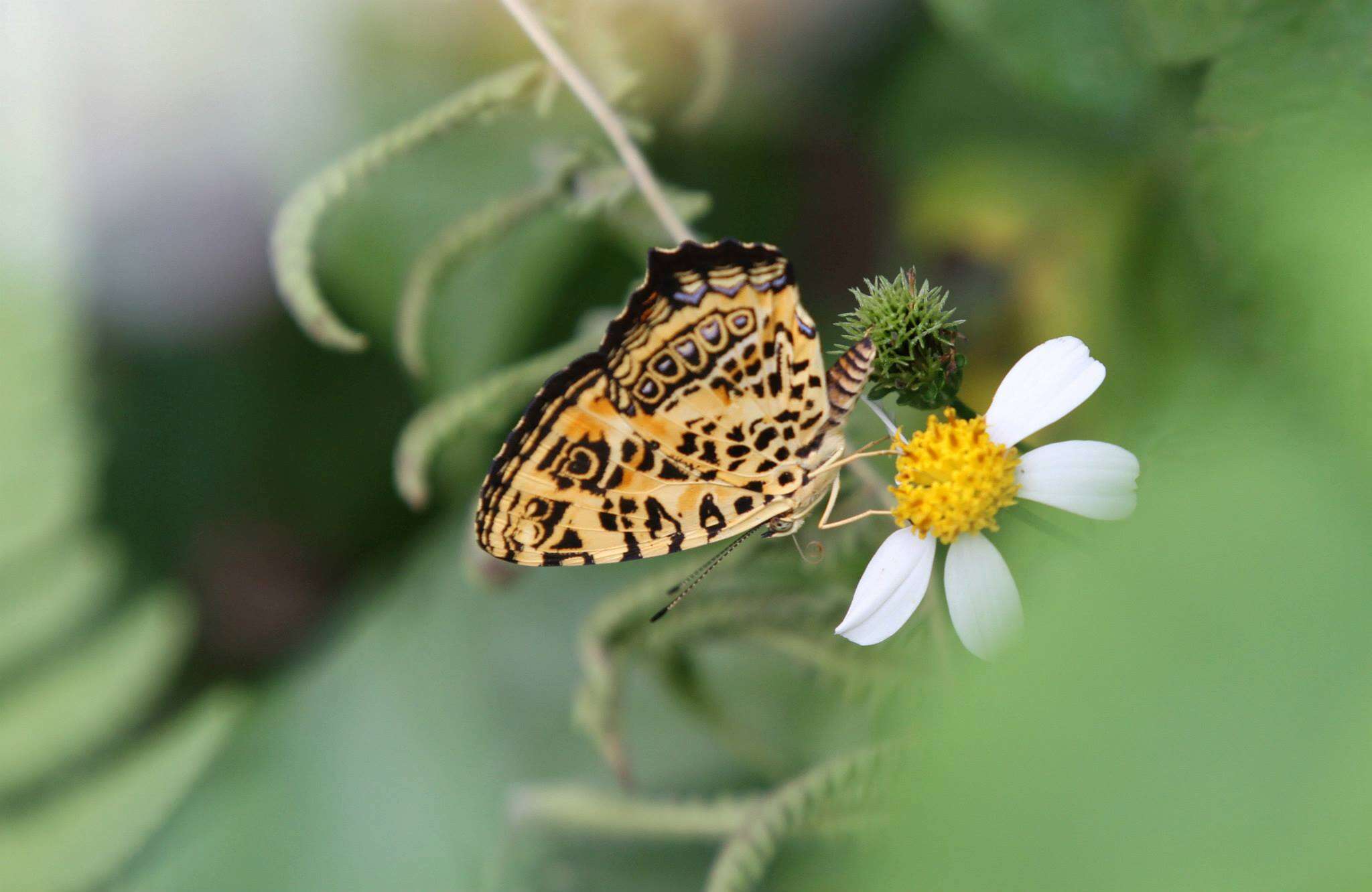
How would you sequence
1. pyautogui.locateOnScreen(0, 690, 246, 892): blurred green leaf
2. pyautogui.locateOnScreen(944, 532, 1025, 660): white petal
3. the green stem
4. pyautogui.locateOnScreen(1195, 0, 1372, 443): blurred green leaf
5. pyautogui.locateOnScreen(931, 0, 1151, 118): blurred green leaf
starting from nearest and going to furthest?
pyautogui.locateOnScreen(1195, 0, 1372, 443): blurred green leaf < pyautogui.locateOnScreen(944, 532, 1025, 660): white petal < the green stem < pyautogui.locateOnScreen(931, 0, 1151, 118): blurred green leaf < pyautogui.locateOnScreen(0, 690, 246, 892): blurred green leaf

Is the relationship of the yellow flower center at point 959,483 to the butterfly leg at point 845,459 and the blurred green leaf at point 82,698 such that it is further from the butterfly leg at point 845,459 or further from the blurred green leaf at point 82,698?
the blurred green leaf at point 82,698

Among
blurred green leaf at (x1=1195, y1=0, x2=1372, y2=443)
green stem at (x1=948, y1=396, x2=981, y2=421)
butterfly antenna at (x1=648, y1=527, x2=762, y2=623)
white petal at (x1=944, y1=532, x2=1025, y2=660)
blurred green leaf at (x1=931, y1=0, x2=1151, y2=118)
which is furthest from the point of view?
blurred green leaf at (x1=931, y1=0, x2=1151, y2=118)

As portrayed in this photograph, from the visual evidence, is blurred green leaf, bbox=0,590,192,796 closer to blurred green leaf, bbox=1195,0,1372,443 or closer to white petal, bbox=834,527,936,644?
white petal, bbox=834,527,936,644

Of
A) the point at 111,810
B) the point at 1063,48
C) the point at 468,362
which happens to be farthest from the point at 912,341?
the point at 111,810

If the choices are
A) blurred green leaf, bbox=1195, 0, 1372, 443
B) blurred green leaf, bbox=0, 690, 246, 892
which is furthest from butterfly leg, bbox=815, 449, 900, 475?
blurred green leaf, bbox=0, 690, 246, 892

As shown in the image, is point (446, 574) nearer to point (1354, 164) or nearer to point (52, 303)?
point (52, 303)

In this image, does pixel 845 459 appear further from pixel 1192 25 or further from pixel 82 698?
pixel 82 698
